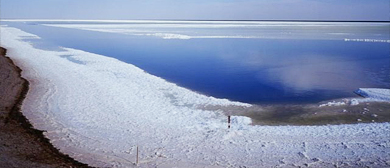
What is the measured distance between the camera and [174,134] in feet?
27.0

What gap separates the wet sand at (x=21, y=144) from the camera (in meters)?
6.38

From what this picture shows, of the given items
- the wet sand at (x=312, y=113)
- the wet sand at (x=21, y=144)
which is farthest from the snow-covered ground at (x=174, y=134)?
the wet sand at (x=312, y=113)

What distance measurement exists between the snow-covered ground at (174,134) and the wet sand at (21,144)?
23 centimetres

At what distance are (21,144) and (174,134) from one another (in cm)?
320

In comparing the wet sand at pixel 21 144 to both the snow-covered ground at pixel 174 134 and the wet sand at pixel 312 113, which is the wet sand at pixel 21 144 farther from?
the wet sand at pixel 312 113

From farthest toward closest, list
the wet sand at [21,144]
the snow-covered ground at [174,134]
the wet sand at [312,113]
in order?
1. the wet sand at [312,113]
2. the snow-covered ground at [174,134]
3. the wet sand at [21,144]

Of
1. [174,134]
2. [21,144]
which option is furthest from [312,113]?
[21,144]

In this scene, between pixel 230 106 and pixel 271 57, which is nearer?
pixel 230 106

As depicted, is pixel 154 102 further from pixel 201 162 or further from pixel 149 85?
pixel 201 162

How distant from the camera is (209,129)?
8.55 meters

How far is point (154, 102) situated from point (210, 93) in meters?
2.29

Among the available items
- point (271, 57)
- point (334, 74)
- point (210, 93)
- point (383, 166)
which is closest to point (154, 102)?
point (210, 93)

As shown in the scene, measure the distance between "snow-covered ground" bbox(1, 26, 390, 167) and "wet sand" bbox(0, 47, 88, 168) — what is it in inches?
8.9

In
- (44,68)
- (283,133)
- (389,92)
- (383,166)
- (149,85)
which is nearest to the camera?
(383,166)
